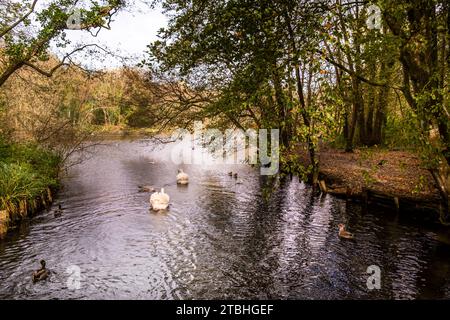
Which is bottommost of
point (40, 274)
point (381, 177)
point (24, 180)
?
point (40, 274)

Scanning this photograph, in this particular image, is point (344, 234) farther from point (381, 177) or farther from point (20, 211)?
point (20, 211)

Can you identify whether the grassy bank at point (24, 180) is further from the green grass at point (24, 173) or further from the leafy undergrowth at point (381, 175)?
the leafy undergrowth at point (381, 175)

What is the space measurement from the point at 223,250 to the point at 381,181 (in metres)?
11.9

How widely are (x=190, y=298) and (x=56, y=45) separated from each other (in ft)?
43.2

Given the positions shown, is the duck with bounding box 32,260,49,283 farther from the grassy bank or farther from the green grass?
the green grass

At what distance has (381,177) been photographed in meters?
22.3

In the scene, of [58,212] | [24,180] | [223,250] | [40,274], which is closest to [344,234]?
[223,250]

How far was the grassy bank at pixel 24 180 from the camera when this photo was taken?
16.8 meters

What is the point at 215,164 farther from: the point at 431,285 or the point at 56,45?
the point at 431,285

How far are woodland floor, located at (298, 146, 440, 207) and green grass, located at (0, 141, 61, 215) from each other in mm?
14091

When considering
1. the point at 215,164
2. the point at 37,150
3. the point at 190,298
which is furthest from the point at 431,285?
the point at 215,164

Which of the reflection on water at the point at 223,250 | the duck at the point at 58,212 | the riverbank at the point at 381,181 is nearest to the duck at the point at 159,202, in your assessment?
the reflection on water at the point at 223,250
